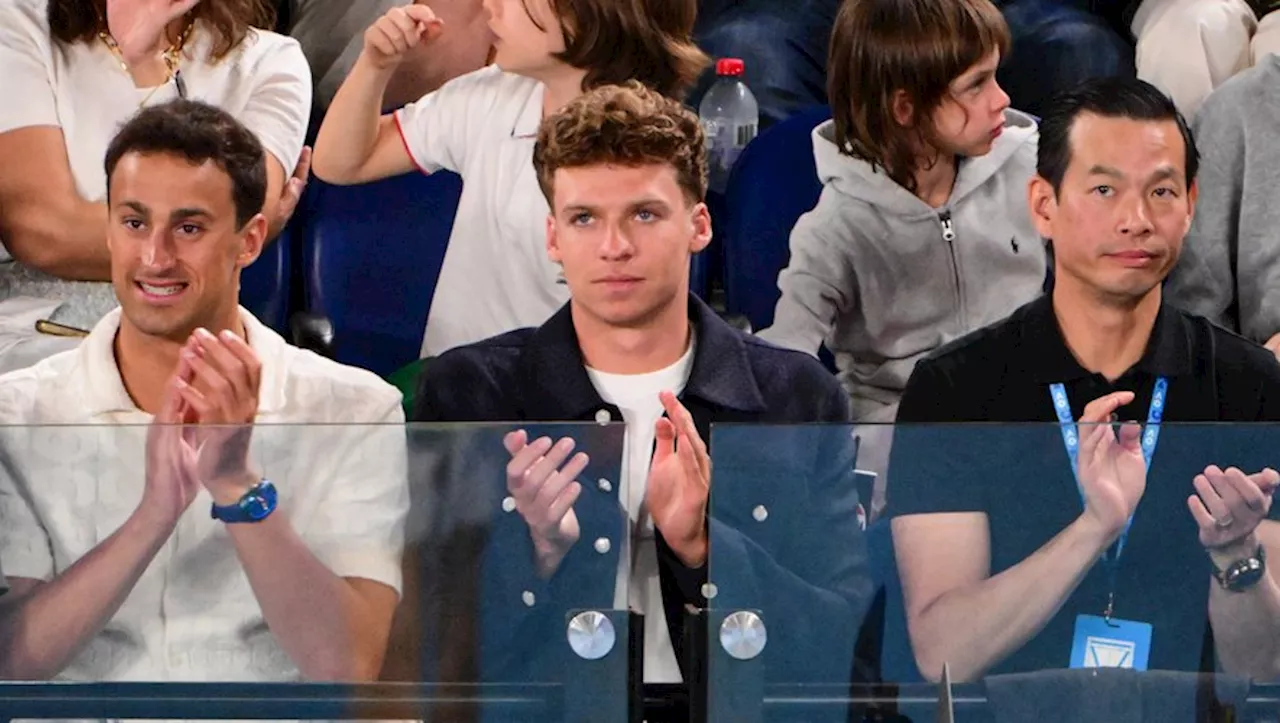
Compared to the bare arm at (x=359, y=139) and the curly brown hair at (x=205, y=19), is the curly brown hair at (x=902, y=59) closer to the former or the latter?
the bare arm at (x=359, y=139)

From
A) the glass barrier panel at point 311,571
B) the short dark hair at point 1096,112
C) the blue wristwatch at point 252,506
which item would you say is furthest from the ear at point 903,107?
the blue wristwatch at point 252,506

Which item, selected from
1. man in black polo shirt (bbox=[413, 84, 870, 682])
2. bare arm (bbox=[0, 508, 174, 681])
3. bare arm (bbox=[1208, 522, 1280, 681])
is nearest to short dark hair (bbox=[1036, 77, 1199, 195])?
man in black polo shirt (bbox=[413, 84, 870, 682])

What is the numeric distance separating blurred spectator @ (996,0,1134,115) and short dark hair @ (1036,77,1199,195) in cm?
55

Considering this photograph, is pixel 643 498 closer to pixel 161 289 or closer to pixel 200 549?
pixel 200 549

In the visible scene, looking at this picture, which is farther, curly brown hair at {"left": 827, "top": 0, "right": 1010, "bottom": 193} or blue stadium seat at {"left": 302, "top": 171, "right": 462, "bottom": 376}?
blue stadium seat at {"left": 302, "top": 171, "right": 462, "bottom": 376}

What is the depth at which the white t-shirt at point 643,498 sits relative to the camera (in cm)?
159

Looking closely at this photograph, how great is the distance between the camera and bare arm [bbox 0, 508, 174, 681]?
157 cm

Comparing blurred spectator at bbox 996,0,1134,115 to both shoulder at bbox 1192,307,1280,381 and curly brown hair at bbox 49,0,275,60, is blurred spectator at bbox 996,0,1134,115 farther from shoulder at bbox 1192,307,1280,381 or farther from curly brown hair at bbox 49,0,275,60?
curly brown hair at bbox 49,0,275,60

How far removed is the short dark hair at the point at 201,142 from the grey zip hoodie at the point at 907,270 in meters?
0.81

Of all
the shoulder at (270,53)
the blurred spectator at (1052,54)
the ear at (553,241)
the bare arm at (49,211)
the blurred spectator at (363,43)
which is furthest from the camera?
the blurred spectator at (1052,54)

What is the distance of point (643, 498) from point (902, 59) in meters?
1.05

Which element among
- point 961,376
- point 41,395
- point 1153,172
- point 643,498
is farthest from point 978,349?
point 41,395

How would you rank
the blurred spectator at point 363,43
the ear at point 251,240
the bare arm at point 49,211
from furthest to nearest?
the blurred spectator at point 363,43 → the bare arm at point 49,211 → the ear at point 251,240

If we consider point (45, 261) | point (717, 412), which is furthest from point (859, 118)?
point (45, 261)
